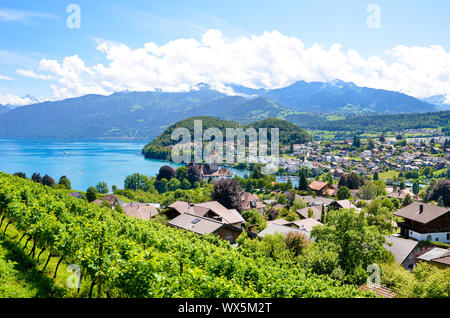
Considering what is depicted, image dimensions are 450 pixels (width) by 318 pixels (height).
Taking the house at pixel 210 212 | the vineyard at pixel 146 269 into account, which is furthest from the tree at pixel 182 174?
the vineyard at pixel 146 269

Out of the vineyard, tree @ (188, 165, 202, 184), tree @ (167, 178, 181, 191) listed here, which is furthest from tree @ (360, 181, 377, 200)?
the vineyard

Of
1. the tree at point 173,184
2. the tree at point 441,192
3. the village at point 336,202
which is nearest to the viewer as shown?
the village at point 336,202

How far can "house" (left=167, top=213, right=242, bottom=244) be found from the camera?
96.7ft

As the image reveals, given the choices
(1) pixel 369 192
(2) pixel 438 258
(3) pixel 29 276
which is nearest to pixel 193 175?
(1) pixel 369 192

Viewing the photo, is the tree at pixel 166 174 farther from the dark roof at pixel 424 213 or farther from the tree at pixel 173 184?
the dark roof at pixel 424 213

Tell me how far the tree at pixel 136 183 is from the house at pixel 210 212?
50.0 meters

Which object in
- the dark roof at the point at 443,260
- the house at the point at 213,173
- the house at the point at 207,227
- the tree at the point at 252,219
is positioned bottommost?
the house at the point at 213,173

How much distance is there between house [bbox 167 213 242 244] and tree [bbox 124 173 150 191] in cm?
5789

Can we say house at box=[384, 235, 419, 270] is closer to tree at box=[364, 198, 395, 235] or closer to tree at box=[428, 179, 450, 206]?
tree at box=[364, 198, 395, 235]

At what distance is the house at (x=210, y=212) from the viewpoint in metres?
36.5

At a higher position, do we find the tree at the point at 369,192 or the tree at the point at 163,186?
the tree at the point at 369,192
